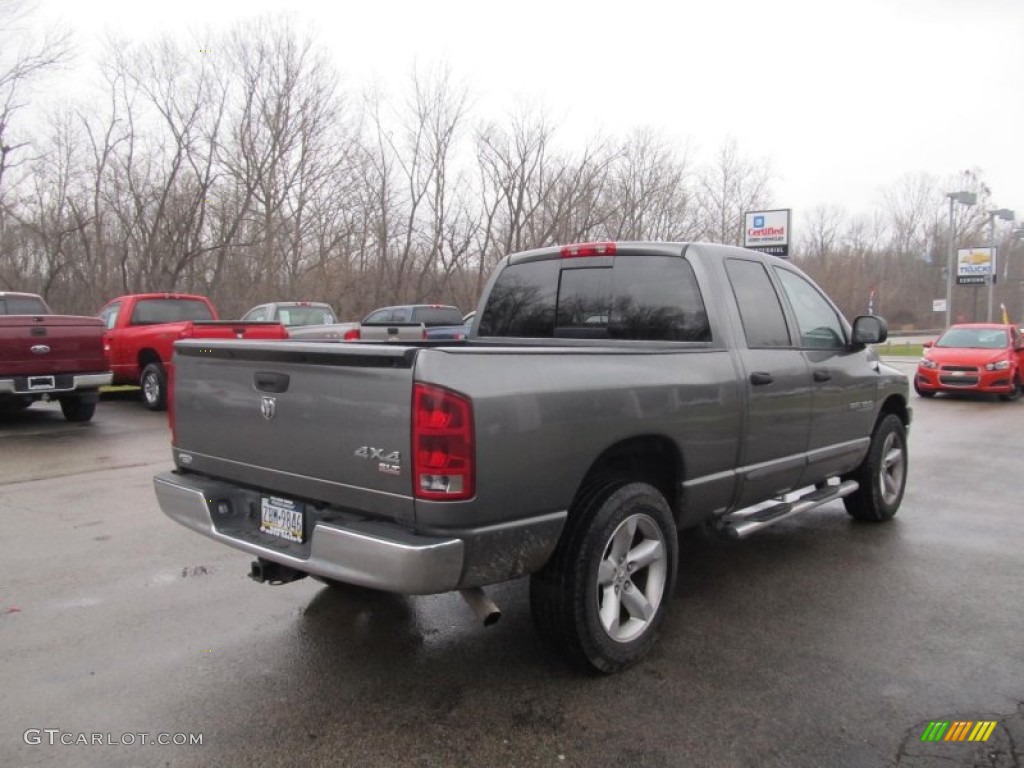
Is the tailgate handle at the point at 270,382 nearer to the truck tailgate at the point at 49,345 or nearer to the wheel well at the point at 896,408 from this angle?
the wheel well at the point at 896,408

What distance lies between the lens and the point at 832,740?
289cm

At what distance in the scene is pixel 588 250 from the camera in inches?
178

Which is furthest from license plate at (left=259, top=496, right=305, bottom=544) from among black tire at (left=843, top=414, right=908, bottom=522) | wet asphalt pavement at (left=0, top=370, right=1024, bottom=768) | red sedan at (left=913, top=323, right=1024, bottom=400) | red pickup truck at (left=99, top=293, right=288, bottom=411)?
red sedan at (left=913, top=323, right=1024, bottom=400)

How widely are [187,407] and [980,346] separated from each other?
16.8m

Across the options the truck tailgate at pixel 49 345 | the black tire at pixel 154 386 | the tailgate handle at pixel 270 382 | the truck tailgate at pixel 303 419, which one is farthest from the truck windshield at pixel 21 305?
the tailgate handle at pixel 270 382

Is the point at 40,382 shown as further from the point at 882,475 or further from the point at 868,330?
the point at 882,475

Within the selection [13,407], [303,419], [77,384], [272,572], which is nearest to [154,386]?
A: [77,384]

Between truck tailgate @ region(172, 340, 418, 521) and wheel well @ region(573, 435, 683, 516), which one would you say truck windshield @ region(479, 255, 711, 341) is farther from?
truck tailgate @ region(172, 340, 418, 521)

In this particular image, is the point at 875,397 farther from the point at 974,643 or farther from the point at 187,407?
the point at 187,407

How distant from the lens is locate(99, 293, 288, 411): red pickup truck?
38.5 feet

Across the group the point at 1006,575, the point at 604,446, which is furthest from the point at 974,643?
the point at 604,446

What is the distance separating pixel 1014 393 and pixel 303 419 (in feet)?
55.3

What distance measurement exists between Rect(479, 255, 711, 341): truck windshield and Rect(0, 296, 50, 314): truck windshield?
1083cm

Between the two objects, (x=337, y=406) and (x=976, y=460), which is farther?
(x=976, y=460)
